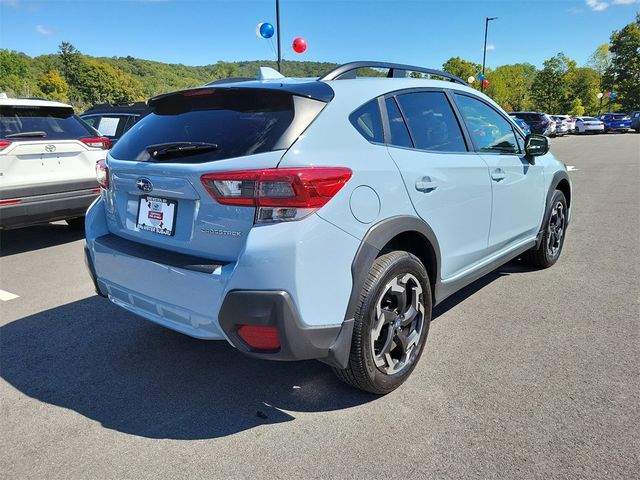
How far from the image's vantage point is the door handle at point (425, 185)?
2.68 m

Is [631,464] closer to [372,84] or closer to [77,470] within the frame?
[372,84]

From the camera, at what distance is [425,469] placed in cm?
211

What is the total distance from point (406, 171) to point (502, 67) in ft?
320

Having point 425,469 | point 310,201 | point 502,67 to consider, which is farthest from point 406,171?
point 502,67

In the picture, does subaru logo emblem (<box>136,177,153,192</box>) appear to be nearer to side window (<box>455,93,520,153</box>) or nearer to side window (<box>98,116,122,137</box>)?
side window (<box>455,93,520,153</box>)

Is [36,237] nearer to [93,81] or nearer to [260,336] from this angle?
[260,336]

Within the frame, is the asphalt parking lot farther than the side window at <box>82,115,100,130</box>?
No

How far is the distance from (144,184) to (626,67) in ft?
268

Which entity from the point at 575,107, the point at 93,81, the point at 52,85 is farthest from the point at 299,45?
the point at 93,81

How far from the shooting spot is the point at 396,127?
2.73m

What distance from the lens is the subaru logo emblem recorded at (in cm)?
246

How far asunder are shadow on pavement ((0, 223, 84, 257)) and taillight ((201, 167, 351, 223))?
488 centimetres

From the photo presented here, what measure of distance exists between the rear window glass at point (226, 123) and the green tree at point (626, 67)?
78786mm

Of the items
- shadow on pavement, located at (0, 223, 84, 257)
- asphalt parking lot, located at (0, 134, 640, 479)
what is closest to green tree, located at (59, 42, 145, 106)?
shadow on pavement, located at (0, 223, 84, 257)
